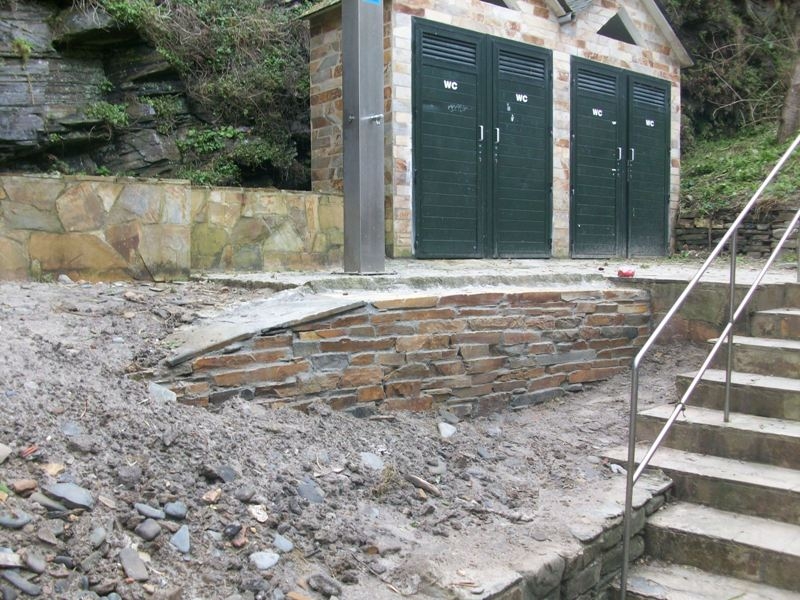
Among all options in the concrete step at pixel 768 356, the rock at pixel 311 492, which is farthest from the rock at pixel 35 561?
the concrete step at pixel 768 356

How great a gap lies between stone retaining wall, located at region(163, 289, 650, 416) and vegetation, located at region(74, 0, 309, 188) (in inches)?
174

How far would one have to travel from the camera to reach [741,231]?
10.6 metres

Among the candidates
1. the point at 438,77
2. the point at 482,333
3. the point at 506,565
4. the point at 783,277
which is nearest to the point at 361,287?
the point at 482,333

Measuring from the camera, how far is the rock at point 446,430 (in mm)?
4273

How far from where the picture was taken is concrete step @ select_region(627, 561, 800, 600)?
329cm

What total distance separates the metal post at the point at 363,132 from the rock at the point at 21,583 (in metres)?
3.28

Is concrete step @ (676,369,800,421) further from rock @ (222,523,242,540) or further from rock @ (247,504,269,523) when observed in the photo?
rock @ (222,523,242,540)

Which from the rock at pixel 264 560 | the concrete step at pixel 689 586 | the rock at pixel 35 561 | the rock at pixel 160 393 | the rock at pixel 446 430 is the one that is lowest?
the concrete step at pixel 689 586

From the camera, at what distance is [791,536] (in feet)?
11.3

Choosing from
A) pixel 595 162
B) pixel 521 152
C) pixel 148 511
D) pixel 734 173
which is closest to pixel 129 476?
pixel 148 511

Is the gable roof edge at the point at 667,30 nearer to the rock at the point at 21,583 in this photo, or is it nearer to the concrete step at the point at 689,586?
the concrete step at the point at 689,586

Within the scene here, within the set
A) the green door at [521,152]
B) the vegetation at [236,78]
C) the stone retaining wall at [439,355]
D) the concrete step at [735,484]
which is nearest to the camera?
the concrete step at [735,484]

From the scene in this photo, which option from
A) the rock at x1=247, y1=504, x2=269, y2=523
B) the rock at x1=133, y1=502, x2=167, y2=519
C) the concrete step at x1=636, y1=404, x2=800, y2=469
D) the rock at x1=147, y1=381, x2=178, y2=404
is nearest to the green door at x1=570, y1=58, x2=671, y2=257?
the concrete step at x1=636, y1=404, x2=800, y2=469

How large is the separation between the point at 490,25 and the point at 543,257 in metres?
2.68
